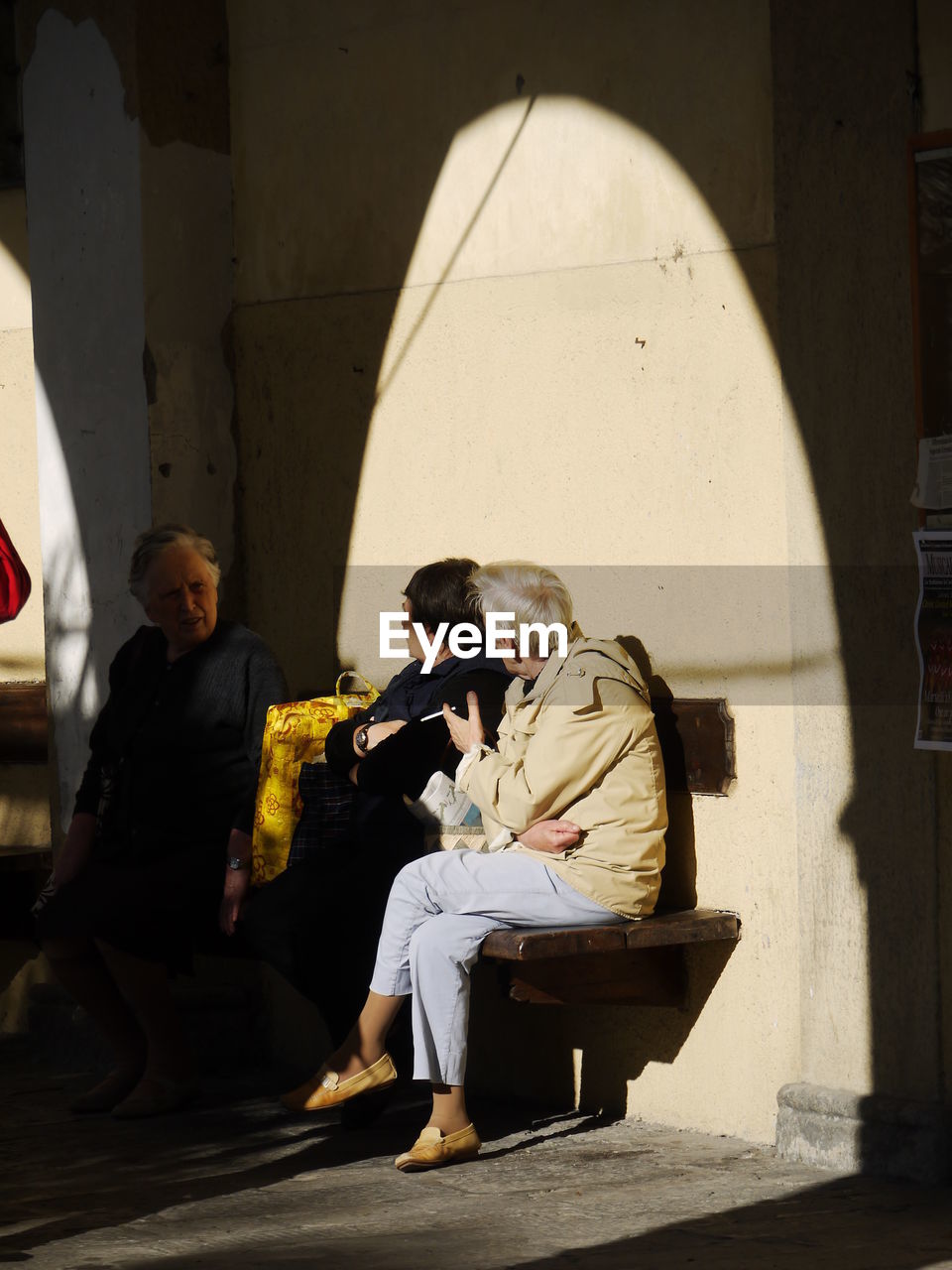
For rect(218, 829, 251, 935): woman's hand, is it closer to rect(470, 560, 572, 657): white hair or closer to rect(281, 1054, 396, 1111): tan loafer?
rect(281, 1054, 396, 1111): tan loafer

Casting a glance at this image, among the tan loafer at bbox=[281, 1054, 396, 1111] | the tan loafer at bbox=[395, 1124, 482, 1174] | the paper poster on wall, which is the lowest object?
the tan loafer at bbox=[395, 1124, 482, 1174]

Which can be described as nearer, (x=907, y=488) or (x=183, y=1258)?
(x=183, y=1258)

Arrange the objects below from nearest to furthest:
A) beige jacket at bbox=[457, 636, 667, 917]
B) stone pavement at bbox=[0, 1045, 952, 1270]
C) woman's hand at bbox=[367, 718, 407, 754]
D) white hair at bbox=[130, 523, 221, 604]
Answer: stone pavement at bbox=[0, 1045, 952, 1270]
beige jacket at bbox=[457, 636, 667, 917]
woman's hand at bbox=[367, 718, 407, 754]
white hair at bbox=[130, 523, 221, 604]

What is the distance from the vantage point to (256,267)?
20.5ft

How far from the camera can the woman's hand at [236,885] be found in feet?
17.7

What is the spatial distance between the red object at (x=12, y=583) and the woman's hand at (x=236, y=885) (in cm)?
154

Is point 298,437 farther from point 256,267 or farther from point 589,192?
point 589,192

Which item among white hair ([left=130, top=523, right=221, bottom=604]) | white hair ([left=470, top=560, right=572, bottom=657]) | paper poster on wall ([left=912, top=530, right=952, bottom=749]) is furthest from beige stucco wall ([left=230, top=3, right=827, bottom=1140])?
white hair ([left=130, top=523, right=221, bottom=604])

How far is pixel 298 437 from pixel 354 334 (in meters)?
0.41

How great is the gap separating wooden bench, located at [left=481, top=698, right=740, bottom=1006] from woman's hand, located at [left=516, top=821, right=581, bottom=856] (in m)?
0.21

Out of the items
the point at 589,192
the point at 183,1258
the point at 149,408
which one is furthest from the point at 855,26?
the point at 183,1258

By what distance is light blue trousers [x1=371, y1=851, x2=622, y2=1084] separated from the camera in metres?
4.77

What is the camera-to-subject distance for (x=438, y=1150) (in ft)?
15.7

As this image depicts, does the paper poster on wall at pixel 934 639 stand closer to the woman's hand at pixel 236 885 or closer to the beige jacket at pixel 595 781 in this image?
the beige jacket at pixel 595 781
